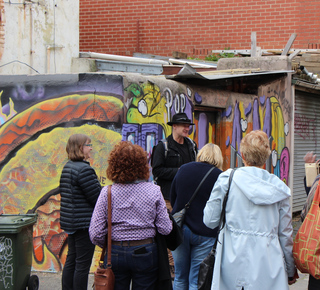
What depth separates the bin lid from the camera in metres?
5.06

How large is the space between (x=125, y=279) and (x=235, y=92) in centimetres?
601

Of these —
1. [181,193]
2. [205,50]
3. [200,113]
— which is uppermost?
[205,50]

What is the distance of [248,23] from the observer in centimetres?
1378

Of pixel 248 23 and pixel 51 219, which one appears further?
pixel 248 23

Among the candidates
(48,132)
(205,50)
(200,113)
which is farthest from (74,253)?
(205,50)

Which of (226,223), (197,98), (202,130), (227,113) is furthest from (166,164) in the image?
(227,113)

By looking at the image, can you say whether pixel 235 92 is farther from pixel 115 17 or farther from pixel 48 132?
pixel 115 17

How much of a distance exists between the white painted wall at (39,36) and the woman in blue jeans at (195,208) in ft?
19.2

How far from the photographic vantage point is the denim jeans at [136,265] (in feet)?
12.2

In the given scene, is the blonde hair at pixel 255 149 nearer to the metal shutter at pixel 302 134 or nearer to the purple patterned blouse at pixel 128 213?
the purple patterned blouse at pixel 128 213

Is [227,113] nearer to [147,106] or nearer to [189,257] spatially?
[147,106]

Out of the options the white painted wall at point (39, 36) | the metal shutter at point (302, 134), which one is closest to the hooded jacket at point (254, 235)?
the white painted wall at point (39, 36)

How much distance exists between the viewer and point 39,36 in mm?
9938

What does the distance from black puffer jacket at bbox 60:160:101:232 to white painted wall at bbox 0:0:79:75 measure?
504 cm
